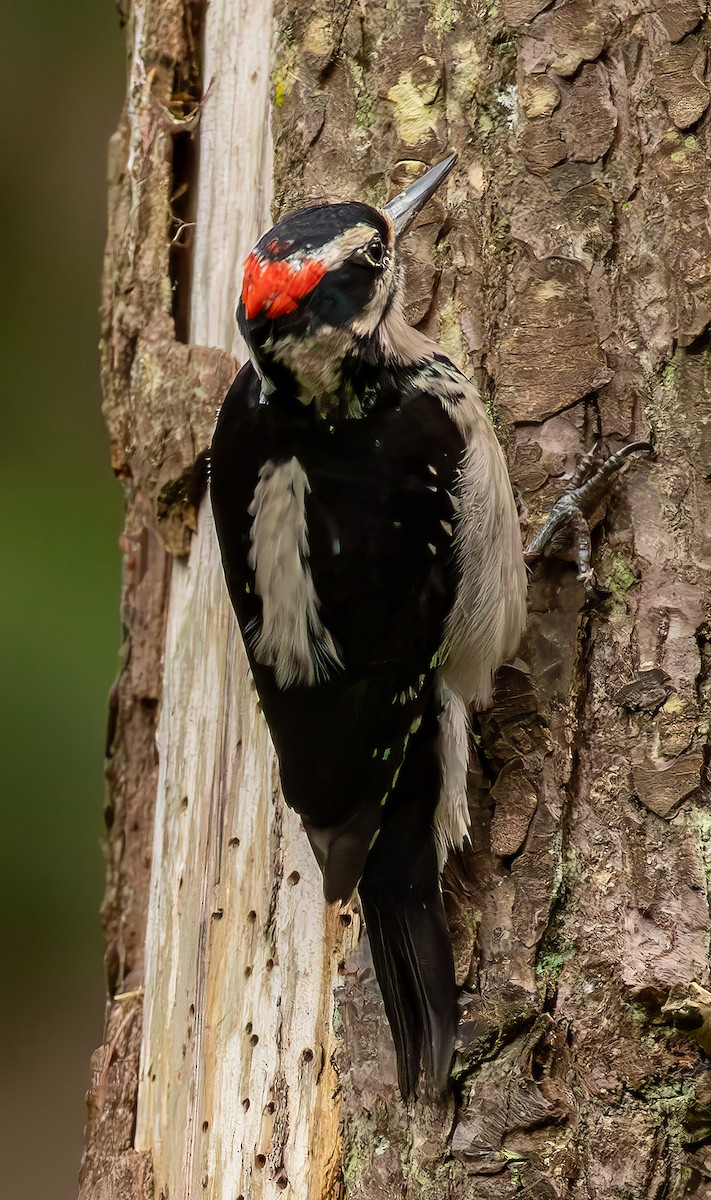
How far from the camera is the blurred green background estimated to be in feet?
13.7

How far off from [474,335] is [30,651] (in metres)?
2.30

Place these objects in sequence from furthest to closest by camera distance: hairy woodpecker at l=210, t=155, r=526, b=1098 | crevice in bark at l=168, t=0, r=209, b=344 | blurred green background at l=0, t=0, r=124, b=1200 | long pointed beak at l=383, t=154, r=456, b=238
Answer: blurred green background at l=0, t=0, r=124, b=1200 < crevice in bark at l=168, t=0, r=209, b=344 < long pointed beak at l=383, t=154, r=456, b=238 < hairy woodpecker at l=210, t=155, r=526, b=1098

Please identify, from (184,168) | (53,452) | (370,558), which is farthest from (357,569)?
(53,452)

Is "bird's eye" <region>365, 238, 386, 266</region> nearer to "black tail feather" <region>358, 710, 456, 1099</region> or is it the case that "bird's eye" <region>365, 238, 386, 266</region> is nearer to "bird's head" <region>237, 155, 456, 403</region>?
"bird's head" <region>237, 155, 456, 403</region>

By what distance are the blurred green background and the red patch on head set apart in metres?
2.38

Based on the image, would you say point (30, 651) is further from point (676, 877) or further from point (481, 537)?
point (676, 877)

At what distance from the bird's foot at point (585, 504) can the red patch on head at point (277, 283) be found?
488 millimetres

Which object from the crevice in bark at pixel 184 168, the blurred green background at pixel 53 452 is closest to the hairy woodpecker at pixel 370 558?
the crevice in bark at pixel 184 168

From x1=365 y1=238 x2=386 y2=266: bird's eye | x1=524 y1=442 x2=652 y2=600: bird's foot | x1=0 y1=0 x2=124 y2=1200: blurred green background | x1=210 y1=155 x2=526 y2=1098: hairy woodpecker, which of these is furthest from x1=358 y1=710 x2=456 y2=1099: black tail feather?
x1=0 y1=0 x2=124 y2=1200: blurred green background

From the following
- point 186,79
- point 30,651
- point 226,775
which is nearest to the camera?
point 226,775

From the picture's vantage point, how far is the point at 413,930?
5.98 feet

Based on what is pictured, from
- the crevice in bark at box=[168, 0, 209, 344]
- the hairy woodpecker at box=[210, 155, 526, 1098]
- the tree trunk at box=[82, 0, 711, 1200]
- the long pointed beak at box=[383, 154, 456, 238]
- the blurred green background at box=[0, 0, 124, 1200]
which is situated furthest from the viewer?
the blurred green background at box=[0, 0, 124, 1200]

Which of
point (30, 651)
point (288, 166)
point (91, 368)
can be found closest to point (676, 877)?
point (288, 166)

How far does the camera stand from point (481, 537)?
1978mm
